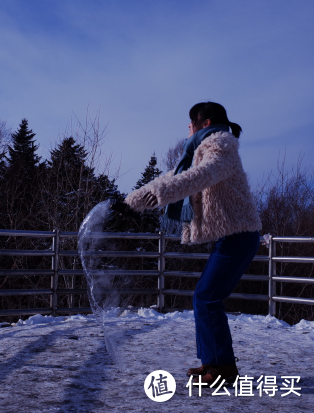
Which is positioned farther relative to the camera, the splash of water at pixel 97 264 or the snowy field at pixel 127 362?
the splash of water at pixel 97 264

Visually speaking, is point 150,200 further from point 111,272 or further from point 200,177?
point 111,272

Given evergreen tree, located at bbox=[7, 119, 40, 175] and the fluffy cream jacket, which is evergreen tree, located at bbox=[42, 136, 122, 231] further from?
the fluffy cream jacket

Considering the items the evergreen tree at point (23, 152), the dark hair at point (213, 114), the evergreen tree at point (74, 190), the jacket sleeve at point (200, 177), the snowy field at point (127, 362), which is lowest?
the snowy field at point (127, 362)

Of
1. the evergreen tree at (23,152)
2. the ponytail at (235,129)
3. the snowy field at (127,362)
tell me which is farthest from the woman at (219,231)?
the evergreen tree at (23,152)

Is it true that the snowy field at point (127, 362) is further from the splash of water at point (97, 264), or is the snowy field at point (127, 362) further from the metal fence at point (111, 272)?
the metal fence at point (111, 272)

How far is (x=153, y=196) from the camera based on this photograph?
91.3 inches

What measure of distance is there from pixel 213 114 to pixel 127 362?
1.94 m

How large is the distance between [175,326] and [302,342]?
1400mm

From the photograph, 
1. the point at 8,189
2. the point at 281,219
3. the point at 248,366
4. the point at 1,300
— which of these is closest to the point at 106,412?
the point at 248,366

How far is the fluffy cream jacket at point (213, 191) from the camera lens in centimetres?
231

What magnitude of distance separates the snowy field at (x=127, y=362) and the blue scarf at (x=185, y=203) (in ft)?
3.33

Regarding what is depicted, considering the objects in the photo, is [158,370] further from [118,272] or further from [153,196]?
[118,272]

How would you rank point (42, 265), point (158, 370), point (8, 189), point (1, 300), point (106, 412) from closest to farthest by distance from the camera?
point (106, 412) < point (158, 370) < point (42, 265) < point (1, 300) < point (8, 189)

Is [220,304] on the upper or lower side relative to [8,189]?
lower
